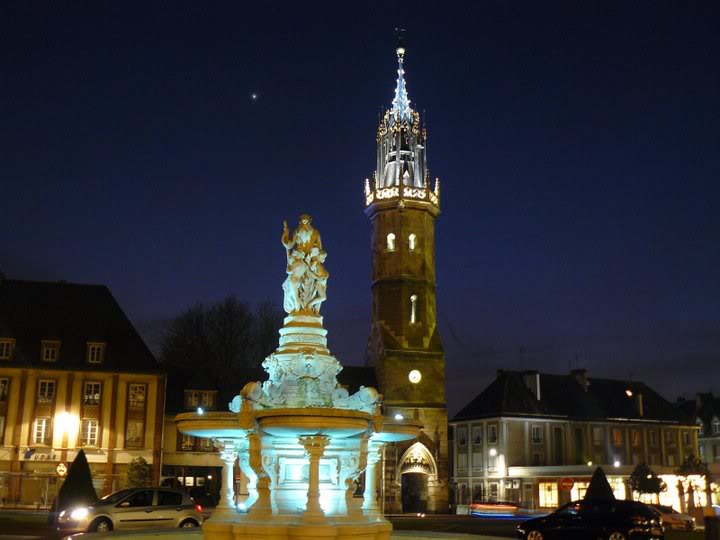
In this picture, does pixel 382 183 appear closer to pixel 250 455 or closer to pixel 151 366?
pixel 151 366

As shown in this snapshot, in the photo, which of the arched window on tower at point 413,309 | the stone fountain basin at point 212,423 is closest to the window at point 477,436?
the arched window on tower at point 413,309

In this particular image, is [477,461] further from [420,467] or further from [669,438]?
[669,438]

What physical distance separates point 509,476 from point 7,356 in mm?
35795

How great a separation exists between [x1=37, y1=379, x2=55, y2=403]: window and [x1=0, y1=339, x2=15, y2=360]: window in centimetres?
251

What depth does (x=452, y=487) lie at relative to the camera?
2899 inches

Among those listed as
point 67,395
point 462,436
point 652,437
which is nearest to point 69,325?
point 67,395

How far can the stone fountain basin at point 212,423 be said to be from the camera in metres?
18.5

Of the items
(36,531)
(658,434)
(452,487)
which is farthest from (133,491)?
(658,434)

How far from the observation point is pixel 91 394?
55.9m

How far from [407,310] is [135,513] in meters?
44.0

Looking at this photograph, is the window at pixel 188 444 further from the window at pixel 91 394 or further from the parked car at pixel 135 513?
the parked car at pixel 135 513

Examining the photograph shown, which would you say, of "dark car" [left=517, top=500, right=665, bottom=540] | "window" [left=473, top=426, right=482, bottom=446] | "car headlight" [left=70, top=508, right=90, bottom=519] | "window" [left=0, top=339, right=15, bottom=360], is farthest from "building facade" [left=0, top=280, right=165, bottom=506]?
"dark car" [left=517, top=500, right=665, bottom=540]

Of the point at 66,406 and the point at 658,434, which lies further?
the point at 658,434

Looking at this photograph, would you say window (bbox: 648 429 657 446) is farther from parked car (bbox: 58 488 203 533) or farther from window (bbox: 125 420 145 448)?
parked car (bbox: 58 488 203 533)
